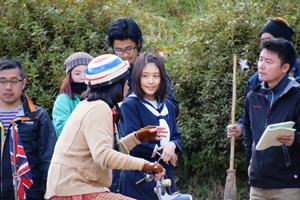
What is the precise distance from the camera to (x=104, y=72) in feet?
8.68

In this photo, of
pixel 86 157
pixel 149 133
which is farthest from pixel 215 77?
pixel 86 157

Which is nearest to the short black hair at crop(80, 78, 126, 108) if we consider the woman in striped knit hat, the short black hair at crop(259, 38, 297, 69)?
the woman in striped knit hat

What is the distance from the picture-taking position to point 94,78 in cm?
266

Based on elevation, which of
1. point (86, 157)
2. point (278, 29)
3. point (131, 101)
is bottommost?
point (86, 157)

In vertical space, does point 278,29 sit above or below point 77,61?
above

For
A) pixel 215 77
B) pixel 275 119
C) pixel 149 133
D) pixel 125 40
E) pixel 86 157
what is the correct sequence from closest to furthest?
1. pixel 86 157
2. pixel 149 133
3. pixel 275 119
4. pixel 125 40
5. pixel 215 77

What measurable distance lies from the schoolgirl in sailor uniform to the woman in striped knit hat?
2.17 ft

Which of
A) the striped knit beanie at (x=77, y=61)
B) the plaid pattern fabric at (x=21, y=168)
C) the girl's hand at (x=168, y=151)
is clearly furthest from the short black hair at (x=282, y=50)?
the plaid pattern fabric at (x=21, y=168)

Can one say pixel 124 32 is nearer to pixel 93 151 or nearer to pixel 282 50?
pixel 282 50

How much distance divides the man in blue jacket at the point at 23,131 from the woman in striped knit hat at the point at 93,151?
1.17 m

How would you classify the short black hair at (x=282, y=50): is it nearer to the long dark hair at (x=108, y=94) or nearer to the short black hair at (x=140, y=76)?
the short black hair at (x=140, y=76)

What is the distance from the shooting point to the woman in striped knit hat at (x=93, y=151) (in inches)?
96.6

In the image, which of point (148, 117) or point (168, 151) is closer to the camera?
point (168, 151)

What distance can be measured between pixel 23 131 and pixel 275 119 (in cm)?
258
